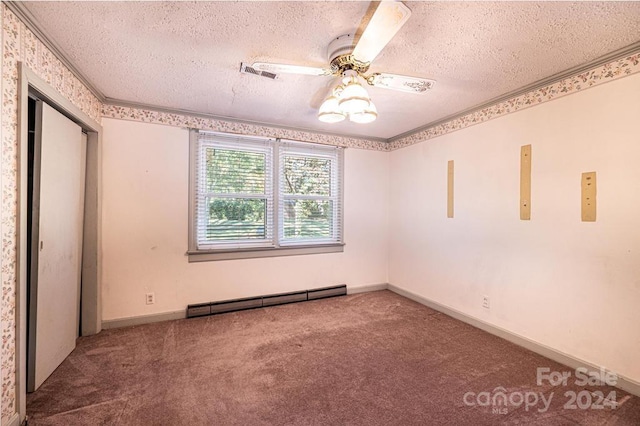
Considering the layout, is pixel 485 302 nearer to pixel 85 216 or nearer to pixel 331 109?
pixel 331 109

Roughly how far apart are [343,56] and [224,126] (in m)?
1.98

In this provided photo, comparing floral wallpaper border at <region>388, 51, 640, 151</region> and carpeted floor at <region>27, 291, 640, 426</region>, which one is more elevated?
floral wallpaper border at <region>388, 51, 640, 151</region>

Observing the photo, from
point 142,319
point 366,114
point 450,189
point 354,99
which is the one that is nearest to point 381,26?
point 354,99

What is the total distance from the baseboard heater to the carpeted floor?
20cm

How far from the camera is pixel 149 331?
109 inches

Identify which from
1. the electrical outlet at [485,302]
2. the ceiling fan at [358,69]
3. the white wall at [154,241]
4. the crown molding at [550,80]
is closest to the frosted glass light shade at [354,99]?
the ceiling fan at [358,69]

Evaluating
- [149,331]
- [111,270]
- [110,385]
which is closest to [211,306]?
[149,331]

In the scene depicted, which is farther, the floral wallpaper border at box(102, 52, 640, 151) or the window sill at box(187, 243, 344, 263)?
the window sill at box(187, 243, 344, 263)

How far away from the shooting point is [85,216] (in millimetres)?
2631

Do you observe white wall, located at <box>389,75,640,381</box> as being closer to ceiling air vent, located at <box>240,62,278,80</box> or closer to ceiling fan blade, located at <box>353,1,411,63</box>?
ceiling fan blade, located at <box>353,1,411,63</box>

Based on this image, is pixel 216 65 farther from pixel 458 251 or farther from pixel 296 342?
pixel 458 251

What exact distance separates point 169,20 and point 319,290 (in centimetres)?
320

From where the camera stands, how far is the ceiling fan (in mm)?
1362

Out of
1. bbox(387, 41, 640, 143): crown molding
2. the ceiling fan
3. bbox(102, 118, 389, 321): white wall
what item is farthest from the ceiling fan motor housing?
bbox(102, 118, 389, 321): white wall
